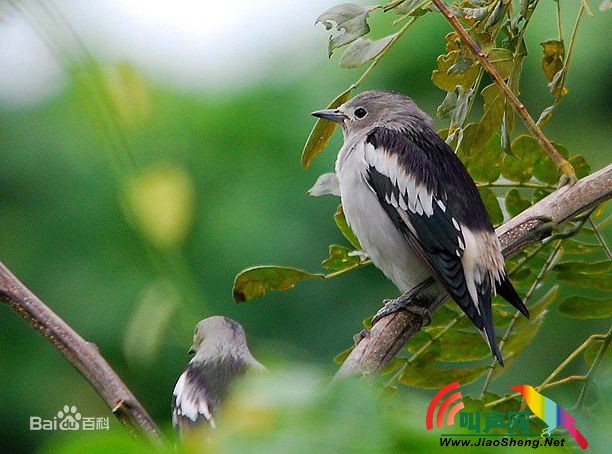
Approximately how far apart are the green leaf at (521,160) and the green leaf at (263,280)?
1.63ft

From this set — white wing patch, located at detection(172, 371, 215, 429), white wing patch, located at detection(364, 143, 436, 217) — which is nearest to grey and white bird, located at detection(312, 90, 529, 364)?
white wing patch, located at detection(364, 143, 436, 217)

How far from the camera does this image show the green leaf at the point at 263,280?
2.00 m

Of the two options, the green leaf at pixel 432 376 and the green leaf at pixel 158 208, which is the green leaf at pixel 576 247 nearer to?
the green leaf at pixel 432 376

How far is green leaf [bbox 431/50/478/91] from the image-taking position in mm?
1794

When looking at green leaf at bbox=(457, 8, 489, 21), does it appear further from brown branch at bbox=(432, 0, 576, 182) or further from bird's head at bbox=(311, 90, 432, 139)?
bird's head at bbox=(311, 90, 432, 139)

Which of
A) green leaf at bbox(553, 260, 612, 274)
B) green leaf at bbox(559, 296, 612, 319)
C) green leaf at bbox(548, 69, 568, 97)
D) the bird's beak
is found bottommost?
green leaf at bbox(559, 296, 612, 319)

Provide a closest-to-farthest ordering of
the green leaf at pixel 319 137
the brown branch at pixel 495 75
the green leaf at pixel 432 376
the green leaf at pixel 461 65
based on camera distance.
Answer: the brown branch at pixel 495 75, the green leaf at pixel 461 65, the green leaf at pixel 319 137, the green leaf at pixel 432 376

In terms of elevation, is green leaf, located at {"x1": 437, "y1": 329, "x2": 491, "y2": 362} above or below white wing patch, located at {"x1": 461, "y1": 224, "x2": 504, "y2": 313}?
below

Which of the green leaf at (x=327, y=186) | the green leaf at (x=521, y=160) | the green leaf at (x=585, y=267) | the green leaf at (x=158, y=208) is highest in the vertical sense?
the green leaf at (x=158, y=208)

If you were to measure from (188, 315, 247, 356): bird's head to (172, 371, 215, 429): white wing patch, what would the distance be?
0.47 feet

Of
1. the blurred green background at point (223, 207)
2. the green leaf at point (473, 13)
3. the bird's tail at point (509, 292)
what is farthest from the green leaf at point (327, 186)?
the blurred green background at point (223, 207)

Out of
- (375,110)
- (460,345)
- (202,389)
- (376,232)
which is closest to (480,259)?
(460,345)

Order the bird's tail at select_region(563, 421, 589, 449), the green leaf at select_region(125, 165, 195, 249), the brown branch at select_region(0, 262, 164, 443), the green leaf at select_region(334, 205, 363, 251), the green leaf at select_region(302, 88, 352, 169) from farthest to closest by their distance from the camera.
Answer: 1. the green leaf at select_region(334, 205, 363, 251)
2. the green leaf at select_region(302, 88, 352, 169)
3. the brown branch at select_region(0, 262, 164, 443)
4. the green leaf at select_region(125, 165, 195, 249)
5. the bird's tail at select_region(563, 421, 589, 449)

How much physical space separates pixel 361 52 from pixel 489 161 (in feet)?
1.53
